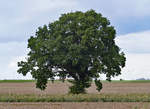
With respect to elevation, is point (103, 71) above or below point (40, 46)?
below

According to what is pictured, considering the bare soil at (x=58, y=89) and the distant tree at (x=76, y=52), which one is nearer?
the distant tree at (x=76, y=52)

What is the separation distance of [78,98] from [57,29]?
655 inches

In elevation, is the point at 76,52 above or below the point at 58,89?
above

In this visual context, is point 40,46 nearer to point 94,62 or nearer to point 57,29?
point 57,29

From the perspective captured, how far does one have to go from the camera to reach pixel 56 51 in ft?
181

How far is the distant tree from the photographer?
54.3 meters

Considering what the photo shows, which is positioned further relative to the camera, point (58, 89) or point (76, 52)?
point (58, 89)

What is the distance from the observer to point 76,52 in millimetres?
53094

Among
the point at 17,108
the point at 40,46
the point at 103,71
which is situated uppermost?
the point at 40,46

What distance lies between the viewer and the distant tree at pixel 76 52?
54281mm

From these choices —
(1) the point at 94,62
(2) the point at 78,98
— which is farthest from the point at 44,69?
(2) the point at 78,98

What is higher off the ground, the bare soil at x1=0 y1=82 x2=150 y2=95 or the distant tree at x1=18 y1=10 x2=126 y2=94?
the distant tree at x1=18 y1=10 x2=126 y2=94

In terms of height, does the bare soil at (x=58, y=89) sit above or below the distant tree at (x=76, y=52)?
below

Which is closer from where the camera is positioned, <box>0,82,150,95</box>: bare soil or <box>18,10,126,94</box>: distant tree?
<box>18,10,126,94</box>: distant tree
